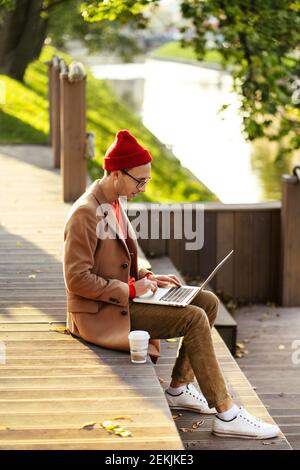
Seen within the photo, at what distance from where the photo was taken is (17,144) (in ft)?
54.1

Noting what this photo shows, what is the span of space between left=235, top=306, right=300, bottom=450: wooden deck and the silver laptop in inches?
46.0

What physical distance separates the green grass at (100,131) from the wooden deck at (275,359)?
3650mm

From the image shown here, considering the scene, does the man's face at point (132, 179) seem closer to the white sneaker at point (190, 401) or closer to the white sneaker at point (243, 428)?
the white sneaker at point (190, 401)

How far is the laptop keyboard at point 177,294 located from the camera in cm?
593

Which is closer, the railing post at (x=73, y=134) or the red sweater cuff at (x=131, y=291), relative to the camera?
the red sweater cuff at (x=131, y=291)

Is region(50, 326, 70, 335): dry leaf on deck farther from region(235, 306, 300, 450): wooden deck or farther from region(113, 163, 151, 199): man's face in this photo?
region(235, 306, 300, 450): wooden deck

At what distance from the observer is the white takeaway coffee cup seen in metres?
5.75

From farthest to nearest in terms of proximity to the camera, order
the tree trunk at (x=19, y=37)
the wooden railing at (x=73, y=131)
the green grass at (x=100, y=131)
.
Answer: the tree trunk at (x=19, y=37)
the green grass at (x=100, y=131)
the wooden railing at (x=73, y=131)

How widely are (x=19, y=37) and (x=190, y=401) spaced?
67.9ft

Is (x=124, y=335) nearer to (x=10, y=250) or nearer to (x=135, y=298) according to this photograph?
(x=135, y=298)

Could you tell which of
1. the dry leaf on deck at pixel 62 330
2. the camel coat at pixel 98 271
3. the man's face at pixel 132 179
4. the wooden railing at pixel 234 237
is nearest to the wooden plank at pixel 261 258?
the wooden railing at pixel 234 237

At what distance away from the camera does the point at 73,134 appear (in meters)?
11.0
